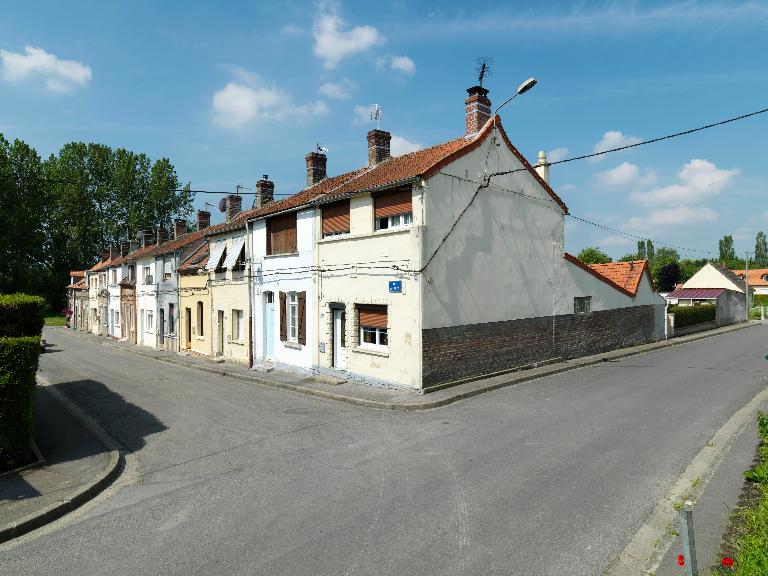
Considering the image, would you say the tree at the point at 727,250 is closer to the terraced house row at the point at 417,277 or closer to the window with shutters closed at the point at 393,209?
the terraced house row at the point at 417,277

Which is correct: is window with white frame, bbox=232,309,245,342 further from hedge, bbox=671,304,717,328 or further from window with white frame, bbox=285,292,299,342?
hedge, bbox=671,304,717,328

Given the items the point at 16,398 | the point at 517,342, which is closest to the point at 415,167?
the point at 517,342

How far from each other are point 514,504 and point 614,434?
4.04 metres

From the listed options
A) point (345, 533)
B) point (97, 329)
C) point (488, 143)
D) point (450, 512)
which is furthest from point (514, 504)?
point (97, 329)

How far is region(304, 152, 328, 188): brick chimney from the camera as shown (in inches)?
886

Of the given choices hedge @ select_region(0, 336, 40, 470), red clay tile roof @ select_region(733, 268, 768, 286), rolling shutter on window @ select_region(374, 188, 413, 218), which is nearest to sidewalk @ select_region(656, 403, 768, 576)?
rolling shutter on window @ select_region(374, 188, 413, 218)

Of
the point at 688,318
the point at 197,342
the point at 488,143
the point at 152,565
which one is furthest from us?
the point at 688,318

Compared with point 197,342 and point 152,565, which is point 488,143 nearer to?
point 152,565

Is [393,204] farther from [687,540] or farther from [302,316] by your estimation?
[687,540]

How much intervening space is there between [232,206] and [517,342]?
2277cm

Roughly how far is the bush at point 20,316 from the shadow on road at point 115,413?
290cm

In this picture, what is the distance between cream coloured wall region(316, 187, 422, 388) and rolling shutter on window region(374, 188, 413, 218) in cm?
25

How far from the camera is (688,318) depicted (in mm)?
30969

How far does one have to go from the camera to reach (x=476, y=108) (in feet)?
51.2
